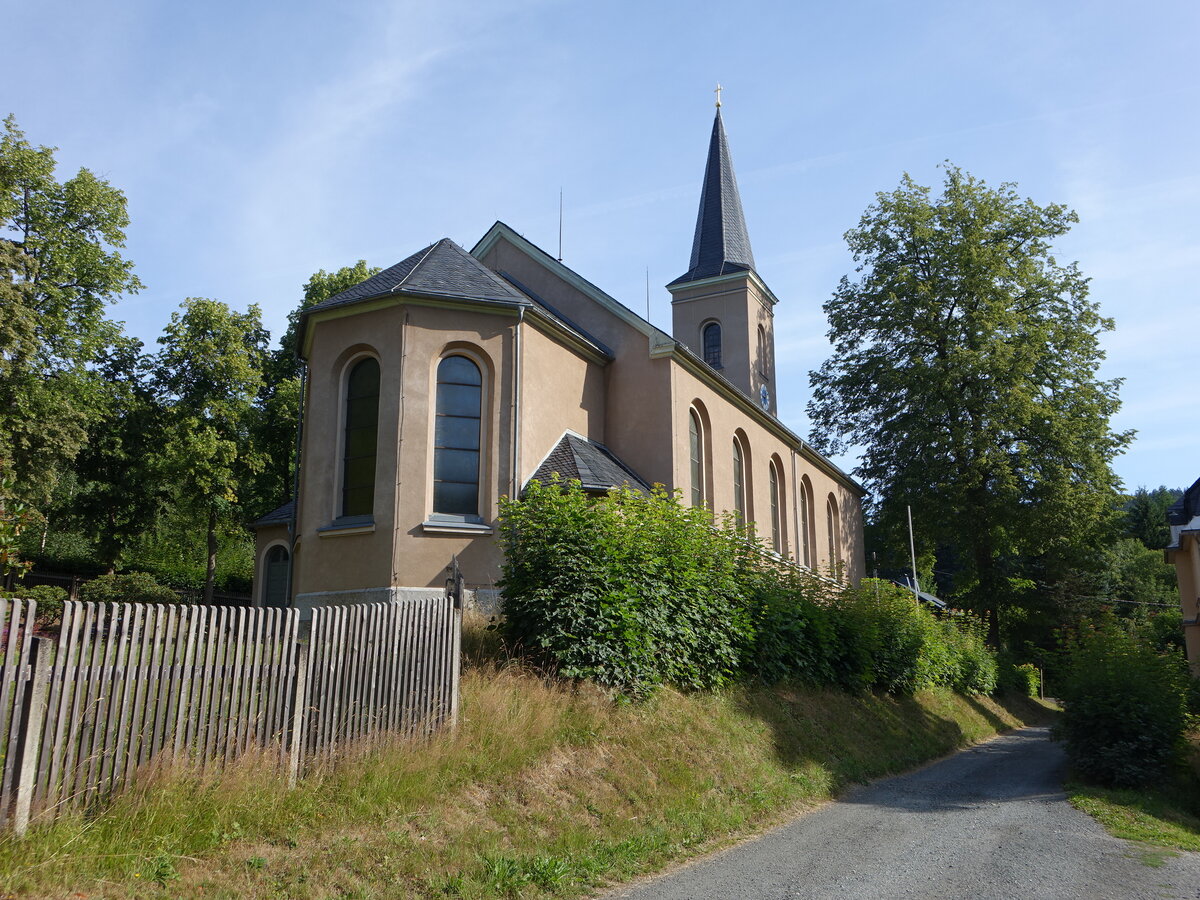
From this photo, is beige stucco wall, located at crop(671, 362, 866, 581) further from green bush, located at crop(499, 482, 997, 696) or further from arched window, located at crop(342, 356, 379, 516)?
arched window, located at crop(342, 356, 379, 516)

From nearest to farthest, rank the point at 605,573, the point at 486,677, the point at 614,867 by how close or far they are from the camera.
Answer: the point at 614,867 < the point at 486,677 < the point at 605,573

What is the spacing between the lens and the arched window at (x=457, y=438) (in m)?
17.8

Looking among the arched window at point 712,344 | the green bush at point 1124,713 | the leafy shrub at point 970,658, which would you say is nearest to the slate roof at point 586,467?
the green bush at point 1124,713

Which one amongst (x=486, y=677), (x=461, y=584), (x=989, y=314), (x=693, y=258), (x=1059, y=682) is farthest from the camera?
(x=693, y=258)

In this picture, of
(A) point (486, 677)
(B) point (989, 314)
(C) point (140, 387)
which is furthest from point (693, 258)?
(A) point (486, 677)

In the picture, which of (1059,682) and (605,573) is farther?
(1059,682)

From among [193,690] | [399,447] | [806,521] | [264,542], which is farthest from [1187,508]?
[193,690]

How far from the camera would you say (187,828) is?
7.12m

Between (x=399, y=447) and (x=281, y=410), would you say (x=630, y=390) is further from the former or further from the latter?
(x=281, y=410)

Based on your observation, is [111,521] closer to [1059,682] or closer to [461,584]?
[461,584]

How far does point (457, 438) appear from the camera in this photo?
713 inches

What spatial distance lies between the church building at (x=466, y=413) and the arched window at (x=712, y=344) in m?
12.4

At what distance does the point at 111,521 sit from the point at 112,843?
3104cm

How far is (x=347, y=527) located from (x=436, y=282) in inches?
209
